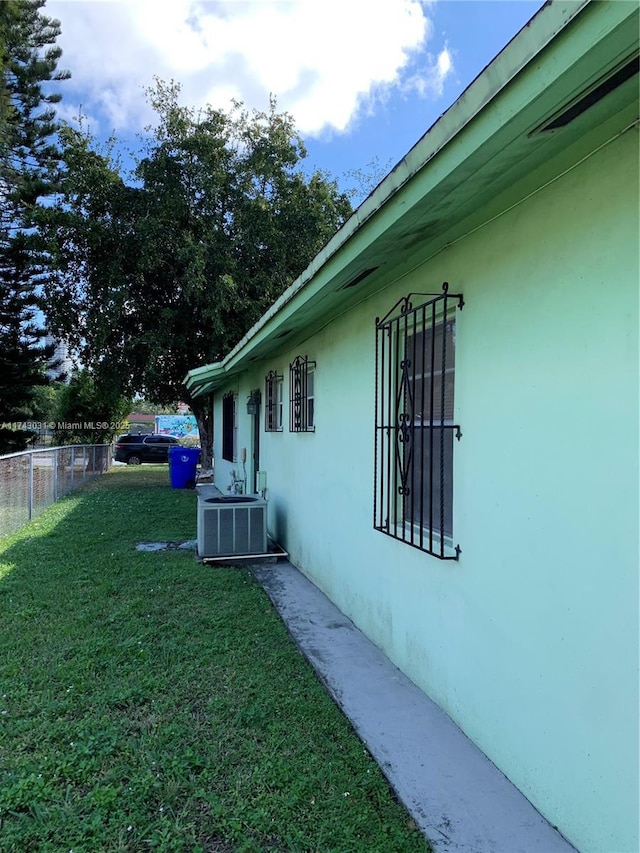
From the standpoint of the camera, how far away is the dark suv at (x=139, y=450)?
85.6ft

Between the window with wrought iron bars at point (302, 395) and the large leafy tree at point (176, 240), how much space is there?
8.99 meters

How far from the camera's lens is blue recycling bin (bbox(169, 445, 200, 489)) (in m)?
15.4

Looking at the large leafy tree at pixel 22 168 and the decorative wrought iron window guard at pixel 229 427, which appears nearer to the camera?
the decorative wrought iron window guard at pixel 229 427

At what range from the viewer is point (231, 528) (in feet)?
22.1

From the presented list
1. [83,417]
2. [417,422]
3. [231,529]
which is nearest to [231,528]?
[231,529]

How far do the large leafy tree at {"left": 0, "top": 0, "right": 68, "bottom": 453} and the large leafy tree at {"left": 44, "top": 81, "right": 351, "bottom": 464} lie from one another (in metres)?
2.16

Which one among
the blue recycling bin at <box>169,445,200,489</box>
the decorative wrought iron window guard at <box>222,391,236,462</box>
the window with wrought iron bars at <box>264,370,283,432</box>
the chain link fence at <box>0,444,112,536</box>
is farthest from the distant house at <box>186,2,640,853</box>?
the blue recycling bin at <box>169,445,200,489</box>

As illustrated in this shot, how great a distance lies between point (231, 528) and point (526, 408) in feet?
16.1

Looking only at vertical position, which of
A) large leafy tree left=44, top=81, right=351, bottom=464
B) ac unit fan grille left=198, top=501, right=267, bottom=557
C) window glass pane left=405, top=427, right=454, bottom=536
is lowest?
ac unit fan grille left=198, top=501, right=267, bottom=557

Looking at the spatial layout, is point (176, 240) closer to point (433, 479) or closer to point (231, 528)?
point (231, 528)

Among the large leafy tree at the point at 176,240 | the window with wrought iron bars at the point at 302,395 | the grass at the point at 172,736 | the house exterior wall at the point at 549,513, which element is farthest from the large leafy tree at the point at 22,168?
the house exterior wall at the point at 549,513

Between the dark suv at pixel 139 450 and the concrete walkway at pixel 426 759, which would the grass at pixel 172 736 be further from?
the dark suv at pixel 139 450

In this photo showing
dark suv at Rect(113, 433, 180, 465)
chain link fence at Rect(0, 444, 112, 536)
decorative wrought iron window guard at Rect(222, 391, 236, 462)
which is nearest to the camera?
chain link fence at Rect(0, 444, 112, 536)

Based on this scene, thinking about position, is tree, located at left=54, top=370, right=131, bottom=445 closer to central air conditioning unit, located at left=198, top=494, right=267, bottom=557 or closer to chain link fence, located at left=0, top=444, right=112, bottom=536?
chain link fence, located at left=0, top=444, right=112, bottom=536
